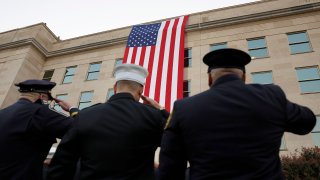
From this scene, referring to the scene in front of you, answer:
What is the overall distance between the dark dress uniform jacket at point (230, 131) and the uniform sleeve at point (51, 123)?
4.02 feet

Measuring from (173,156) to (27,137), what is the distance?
1.66m

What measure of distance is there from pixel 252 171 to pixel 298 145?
37.8 feet

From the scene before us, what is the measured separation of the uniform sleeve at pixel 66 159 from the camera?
2197 millimetres

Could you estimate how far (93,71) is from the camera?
19.1 meters

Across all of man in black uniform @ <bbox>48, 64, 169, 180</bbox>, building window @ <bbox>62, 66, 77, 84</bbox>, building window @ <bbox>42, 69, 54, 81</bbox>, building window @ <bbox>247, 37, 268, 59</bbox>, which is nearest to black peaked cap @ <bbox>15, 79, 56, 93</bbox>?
man in black uniform @ <bbox>48, 64, 169, 180</bbox>

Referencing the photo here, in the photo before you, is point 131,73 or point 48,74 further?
point 48,74

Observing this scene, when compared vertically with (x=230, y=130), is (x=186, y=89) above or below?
above

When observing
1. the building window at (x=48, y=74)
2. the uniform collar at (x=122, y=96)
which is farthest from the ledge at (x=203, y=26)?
the uniform collar at (x=122, y=96)

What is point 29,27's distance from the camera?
21.8m

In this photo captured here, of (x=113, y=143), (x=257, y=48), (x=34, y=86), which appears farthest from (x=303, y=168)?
(x=257, y=48)

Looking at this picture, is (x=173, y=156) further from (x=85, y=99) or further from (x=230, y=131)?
(x=85, y=99)

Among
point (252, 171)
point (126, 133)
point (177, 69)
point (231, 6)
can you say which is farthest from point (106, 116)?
point (231, 6)

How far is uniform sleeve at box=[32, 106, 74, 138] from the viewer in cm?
262

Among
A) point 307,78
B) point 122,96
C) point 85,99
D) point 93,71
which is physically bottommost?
point 122,96
